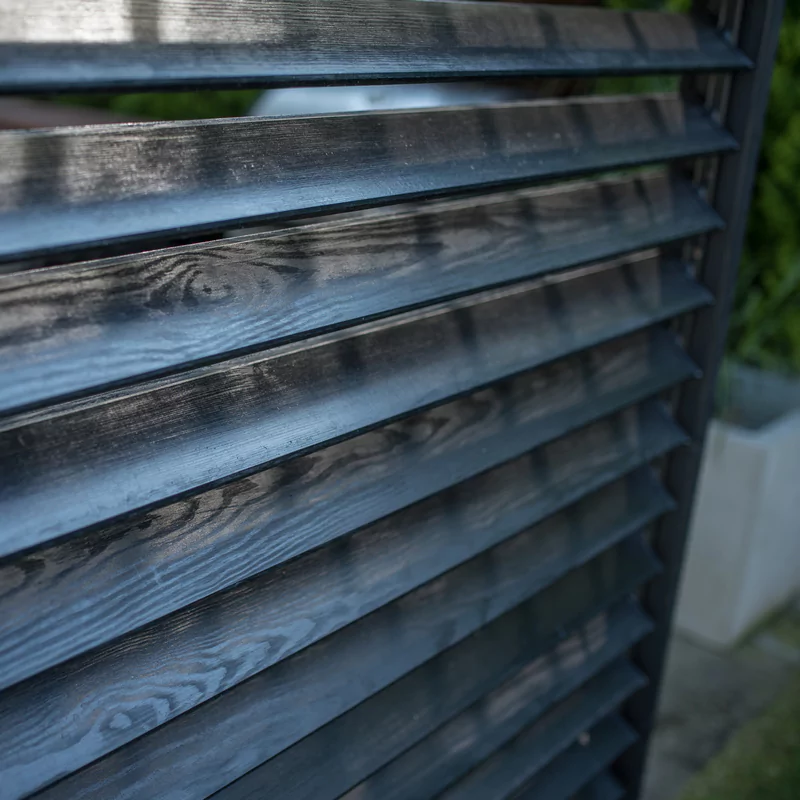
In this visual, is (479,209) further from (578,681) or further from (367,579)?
(578,681)

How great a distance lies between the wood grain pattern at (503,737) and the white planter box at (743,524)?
1211 mm

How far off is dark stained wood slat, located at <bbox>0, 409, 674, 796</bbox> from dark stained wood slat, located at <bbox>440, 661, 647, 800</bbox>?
350 millimetres

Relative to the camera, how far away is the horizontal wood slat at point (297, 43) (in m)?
0.67

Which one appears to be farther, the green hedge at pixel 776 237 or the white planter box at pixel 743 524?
the green hedge at pixel 776 237

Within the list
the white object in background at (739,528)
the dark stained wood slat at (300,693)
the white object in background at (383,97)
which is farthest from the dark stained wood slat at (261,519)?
the white object in background at (383,97)

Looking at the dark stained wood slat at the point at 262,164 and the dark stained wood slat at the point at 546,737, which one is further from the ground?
the dark stained wood slat at the point at 262,164

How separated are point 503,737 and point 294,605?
1.83 feet

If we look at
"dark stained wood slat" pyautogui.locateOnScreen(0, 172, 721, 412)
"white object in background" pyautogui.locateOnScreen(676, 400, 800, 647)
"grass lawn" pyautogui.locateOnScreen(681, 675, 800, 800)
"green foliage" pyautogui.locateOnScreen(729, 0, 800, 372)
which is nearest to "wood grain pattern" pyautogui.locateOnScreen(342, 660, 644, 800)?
"dark stained wood slat" pyautogui.locateOnScreen(0, 172, 721, 412)

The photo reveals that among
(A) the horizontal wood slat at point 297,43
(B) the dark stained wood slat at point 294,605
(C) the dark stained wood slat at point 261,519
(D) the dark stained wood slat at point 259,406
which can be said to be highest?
(A) the horizontal wood slat at point 297,43

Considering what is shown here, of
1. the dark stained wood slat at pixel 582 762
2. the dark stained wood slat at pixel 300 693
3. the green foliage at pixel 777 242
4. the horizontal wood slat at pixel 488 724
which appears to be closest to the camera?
the dark stained wood slat at pixel 300 693

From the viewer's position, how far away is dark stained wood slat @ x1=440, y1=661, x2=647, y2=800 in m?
1.39

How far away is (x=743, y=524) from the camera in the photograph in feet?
8.90

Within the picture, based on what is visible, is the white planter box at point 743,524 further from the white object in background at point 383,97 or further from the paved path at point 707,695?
the white object in background at point 383,97

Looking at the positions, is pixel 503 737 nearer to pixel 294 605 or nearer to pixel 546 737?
pixel 546 737
